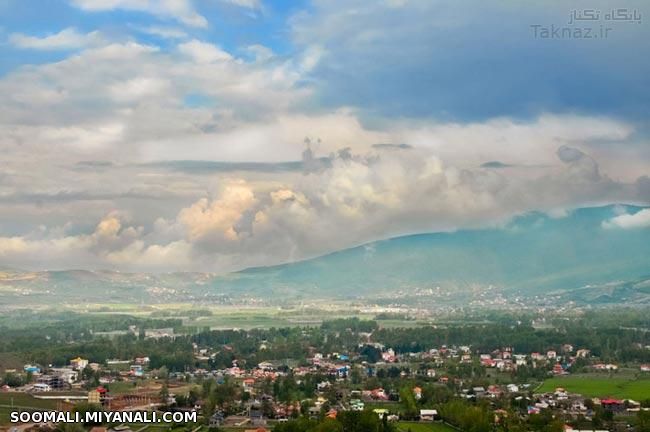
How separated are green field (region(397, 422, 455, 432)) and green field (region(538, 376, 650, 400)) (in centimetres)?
882

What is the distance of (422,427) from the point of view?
3027 cm

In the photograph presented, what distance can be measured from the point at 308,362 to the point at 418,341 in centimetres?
1093

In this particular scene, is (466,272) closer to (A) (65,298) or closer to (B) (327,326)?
(A) (65,298)

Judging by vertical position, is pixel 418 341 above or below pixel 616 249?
below

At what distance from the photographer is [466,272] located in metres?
180

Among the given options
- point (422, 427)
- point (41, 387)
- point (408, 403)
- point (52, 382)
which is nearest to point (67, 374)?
point (52, 382)

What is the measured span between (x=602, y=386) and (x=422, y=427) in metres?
12.7

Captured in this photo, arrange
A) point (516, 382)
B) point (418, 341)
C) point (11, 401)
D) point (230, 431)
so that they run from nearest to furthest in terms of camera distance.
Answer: point (230, 431) → point (11, 401) → point (516, 382) → point (418, 341)

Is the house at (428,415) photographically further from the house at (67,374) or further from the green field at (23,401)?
the house at (67,374)

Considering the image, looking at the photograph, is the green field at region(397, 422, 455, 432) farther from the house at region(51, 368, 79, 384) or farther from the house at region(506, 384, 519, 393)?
the house at region(51, 368, 79, 384)

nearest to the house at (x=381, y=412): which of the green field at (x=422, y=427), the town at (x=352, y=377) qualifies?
the town at (x=352, y=377)

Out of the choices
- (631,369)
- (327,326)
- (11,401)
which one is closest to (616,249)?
(327,326)

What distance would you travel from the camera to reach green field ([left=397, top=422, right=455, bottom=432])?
97.0 feet

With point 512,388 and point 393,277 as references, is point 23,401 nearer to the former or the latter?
point 512,388
